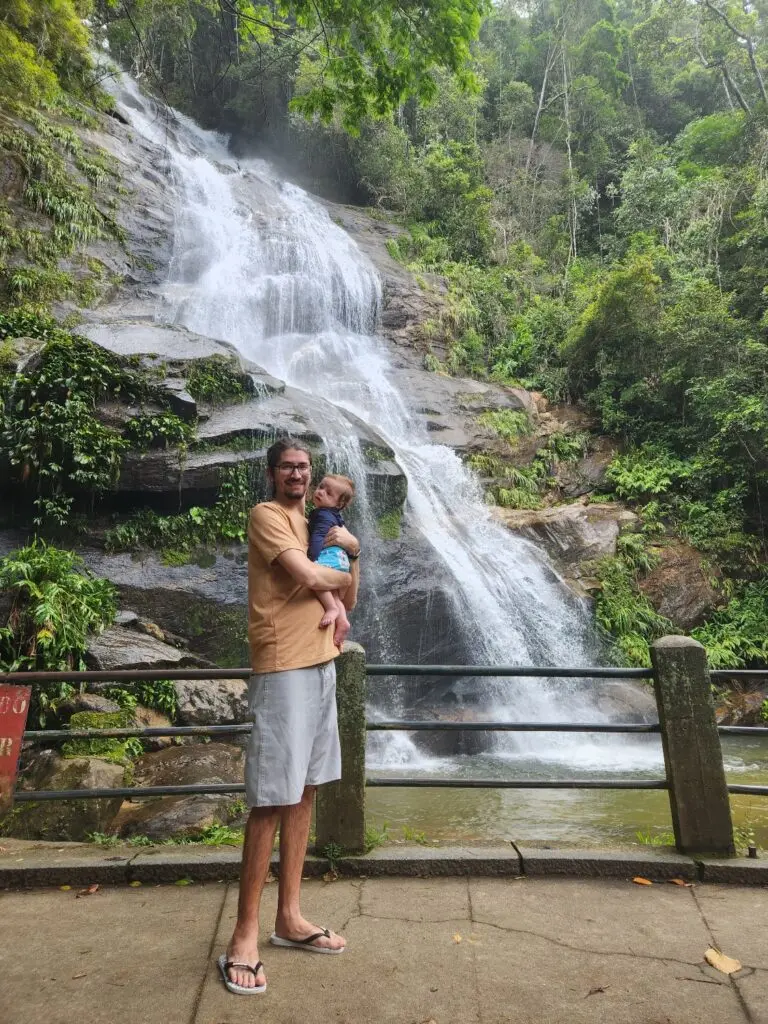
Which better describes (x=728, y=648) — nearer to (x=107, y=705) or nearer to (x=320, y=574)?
(x=107, y=705)

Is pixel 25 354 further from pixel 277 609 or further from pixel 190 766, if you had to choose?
pixel 277 609

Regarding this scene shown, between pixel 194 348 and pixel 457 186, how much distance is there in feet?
61.0

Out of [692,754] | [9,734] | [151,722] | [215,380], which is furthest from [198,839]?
[215,380]

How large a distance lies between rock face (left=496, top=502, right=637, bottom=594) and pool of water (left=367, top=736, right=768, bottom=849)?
5215 mm

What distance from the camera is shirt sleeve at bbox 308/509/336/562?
266cm

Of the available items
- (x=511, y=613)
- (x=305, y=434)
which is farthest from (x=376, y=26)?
(x=511, y=613)

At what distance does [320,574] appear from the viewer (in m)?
2.55

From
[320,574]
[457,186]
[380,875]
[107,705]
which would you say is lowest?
[107,705]

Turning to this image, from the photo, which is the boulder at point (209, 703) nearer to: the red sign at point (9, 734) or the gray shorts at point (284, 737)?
the red sign at point (9, 734)

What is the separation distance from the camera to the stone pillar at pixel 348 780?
3.53 metres

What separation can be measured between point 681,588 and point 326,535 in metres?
13.6

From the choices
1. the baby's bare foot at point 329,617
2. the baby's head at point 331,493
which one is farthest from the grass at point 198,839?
the baby's head at point 331,493

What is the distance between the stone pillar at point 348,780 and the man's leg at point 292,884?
86cm

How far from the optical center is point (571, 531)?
47.6 feet
